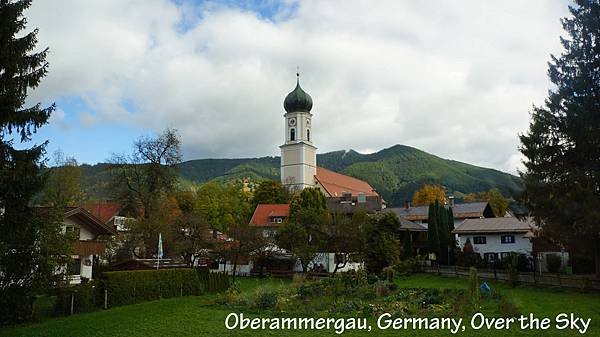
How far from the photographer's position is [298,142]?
9475 cm

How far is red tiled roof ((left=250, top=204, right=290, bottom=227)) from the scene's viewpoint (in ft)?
201

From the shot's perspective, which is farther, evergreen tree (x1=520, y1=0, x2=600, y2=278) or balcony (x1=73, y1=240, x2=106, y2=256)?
balcony (x1=73, y1=240, x2=106, y2=256)

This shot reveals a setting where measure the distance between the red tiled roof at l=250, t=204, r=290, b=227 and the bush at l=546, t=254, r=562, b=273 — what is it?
94.2 feet

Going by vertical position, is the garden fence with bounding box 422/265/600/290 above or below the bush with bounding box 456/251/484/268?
below

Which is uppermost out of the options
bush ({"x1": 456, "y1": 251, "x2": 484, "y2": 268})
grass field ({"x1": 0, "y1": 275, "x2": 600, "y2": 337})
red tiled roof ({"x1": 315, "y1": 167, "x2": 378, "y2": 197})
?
red tiled roof ({"x1": 315, "y1": 167, "x2": 378, "y2": 197})

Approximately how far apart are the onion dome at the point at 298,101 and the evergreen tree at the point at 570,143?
65939 millimetres

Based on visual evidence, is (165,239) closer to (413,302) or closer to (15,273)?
(15,273)

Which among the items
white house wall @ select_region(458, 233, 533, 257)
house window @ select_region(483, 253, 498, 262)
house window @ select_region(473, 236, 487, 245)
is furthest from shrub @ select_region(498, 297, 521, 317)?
house window @ select_region(473, 236, 487, 245)

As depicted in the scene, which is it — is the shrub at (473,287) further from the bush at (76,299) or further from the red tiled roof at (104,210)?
the red tiled roof at (104,210)

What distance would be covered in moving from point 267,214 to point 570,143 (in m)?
39.4

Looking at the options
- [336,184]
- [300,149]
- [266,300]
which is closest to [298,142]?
[300,149]

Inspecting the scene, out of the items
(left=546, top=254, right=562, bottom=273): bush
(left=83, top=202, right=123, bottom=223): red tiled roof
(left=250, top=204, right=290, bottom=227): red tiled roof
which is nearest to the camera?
(left=546, top=254, right=562, bottom=273): bush

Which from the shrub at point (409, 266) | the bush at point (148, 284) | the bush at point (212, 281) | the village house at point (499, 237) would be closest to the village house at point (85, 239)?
the bush at point (148, 284)

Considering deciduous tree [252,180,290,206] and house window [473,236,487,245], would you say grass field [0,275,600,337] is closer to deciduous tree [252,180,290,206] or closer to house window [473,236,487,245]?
house window [473,236,487,245]
